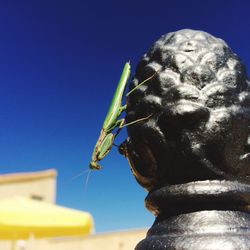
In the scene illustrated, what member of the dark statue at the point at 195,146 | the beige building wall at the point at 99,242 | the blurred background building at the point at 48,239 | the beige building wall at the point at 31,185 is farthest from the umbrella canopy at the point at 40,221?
the dark statue at the point at 195,146

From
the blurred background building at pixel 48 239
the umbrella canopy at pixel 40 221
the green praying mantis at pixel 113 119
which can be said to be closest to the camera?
the green praying mantis at pixel 113 119

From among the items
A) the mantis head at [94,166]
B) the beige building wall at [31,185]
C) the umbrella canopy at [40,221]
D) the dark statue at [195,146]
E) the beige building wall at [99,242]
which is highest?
the beige building wall at [31,185]

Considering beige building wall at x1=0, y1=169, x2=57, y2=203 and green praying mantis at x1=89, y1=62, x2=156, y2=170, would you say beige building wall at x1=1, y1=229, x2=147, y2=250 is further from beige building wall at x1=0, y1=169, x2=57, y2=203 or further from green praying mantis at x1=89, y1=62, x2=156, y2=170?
green praying mantis at x1=89, y1=62, x2=156, y2=170

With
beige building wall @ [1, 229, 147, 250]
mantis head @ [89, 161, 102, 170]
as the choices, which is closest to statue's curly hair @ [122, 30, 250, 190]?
mantis head @ [89, 161, 102, 170]

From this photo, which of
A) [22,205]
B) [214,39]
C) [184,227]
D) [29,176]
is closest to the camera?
[184,227]

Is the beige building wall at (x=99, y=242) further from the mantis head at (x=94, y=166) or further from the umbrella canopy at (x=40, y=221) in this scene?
the mantis head at (x=94, y=166)

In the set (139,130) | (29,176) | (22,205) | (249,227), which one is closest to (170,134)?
(139,130)

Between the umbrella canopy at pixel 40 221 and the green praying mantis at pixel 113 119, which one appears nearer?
the green praying mantis at pixel 113 119

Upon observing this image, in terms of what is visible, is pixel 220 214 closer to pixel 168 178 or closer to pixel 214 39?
pixel 168 178
